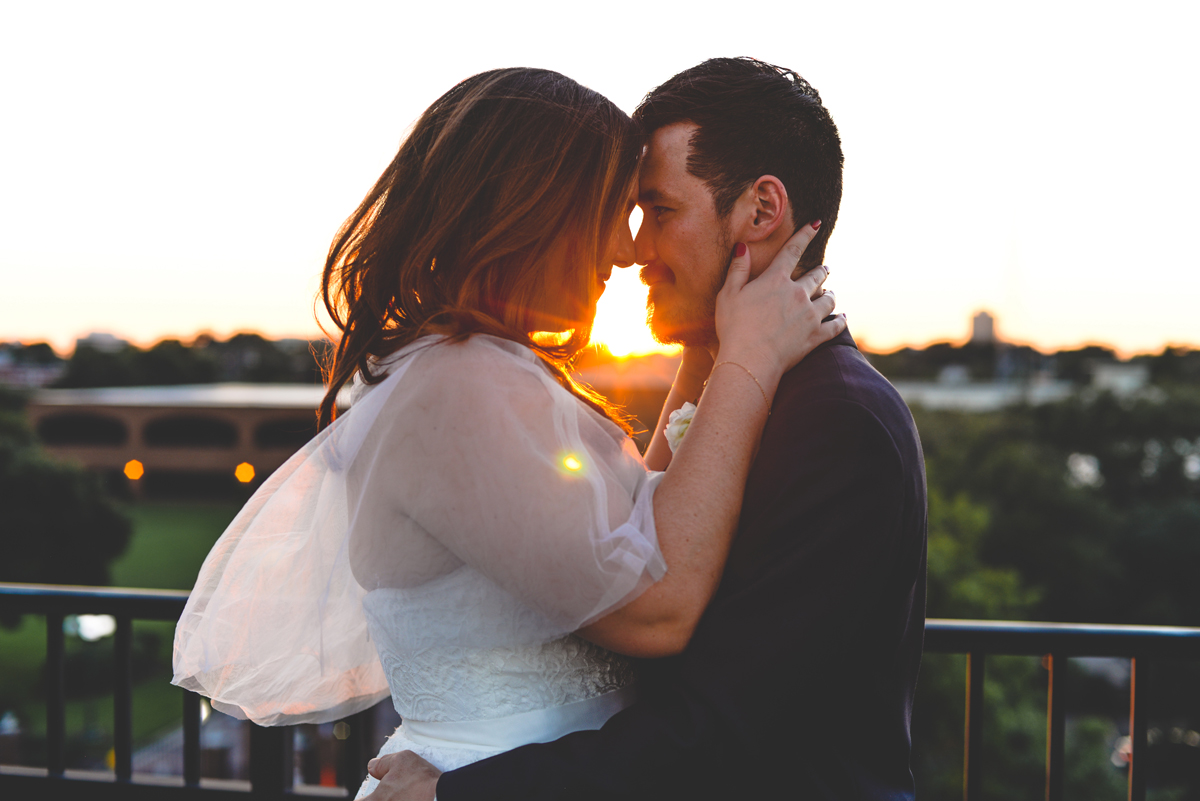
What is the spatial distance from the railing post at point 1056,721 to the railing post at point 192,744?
2460mm

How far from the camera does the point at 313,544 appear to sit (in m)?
1.51

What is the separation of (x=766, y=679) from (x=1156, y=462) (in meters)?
54.6

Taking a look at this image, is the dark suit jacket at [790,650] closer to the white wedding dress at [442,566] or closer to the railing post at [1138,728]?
the white wedding dress at [442,566]

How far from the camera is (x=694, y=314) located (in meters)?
1.74

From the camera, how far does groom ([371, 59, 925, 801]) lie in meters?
1.25

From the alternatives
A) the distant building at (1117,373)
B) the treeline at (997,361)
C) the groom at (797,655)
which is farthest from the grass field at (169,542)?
the distant building at (1117,373)

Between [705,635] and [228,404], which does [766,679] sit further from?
[228,404]

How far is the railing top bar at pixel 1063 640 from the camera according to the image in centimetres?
209

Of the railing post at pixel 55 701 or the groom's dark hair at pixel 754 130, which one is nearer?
the groom's dark hair at pixel 754 130

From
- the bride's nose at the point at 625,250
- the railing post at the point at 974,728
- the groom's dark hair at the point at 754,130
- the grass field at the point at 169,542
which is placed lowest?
the grass field at the point at 169,542

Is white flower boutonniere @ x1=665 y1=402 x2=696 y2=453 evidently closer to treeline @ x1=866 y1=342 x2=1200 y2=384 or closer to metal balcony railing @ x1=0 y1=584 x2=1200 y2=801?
metal balcony railing @ x1=0 y1=584 x2=1200 y2=801

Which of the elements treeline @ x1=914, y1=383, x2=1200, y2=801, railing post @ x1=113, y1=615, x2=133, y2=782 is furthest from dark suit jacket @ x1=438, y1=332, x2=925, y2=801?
treeline @ x1=914, y1=383, x2=1200, y2=801

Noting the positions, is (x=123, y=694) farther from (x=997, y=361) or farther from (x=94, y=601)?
(x=997, y=361)

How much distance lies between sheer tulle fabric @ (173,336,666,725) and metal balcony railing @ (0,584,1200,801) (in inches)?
30.7
